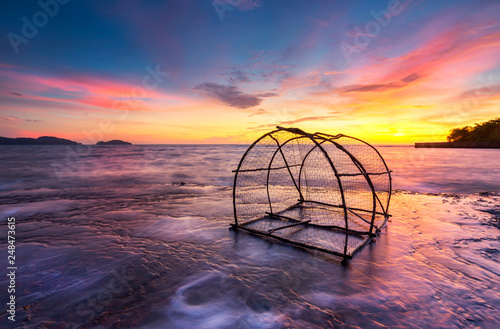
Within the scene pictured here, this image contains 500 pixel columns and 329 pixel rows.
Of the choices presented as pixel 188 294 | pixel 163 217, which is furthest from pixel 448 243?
pixel 163 217

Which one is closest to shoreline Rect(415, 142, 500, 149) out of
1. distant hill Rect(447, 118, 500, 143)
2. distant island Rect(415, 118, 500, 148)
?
distant island Rect(415, 118, 500, 148)

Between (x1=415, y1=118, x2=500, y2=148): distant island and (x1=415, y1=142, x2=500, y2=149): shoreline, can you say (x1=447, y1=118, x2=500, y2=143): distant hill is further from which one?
(x1=415, y1=142, x2=500, y2=149): shoreline

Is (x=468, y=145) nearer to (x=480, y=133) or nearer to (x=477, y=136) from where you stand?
(x=477, y=136)

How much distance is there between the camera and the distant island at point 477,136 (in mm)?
72688

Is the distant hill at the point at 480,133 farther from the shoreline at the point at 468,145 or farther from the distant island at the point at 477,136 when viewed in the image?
the shoreline at the point at 468,145

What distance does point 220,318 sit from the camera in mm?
3789

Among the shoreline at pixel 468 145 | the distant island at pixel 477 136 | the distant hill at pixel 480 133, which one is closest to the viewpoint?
the shoreline at pixel 468 145

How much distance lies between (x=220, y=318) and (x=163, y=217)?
20.7ft

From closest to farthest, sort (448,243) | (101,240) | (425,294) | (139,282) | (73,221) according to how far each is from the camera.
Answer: (425,294) → (139,282) → (448,243) → (101,240) → (73,221)

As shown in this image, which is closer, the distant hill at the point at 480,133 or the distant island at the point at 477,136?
the distant island at the point at 477,136

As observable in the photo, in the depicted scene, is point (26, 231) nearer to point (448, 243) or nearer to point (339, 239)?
point (339, 239)

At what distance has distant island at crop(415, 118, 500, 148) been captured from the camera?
238 feet

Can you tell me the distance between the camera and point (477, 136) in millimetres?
80938

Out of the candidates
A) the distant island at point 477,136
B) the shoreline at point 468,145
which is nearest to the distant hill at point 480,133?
the distant island at point 477,136
